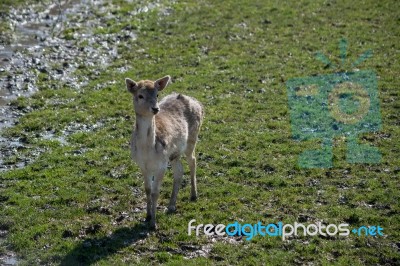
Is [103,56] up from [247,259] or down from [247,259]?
up

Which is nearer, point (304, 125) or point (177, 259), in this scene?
point (177, 259)

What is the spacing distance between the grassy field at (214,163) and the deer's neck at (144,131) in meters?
1.39

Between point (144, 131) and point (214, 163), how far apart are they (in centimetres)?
321

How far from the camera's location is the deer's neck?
11.8 metres

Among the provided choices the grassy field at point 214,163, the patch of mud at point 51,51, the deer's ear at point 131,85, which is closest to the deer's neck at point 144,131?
the deer's ear at point 131,85

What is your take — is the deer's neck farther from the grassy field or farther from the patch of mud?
the patch of mud

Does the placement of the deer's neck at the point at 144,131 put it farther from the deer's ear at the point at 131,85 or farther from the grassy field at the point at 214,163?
the grassy field at the point at 214,163

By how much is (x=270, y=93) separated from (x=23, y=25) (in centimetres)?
875

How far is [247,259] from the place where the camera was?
1103 centimetres

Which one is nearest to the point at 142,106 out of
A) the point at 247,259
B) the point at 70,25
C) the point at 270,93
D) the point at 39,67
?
the point at 247,259

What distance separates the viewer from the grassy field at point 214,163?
11383 mm

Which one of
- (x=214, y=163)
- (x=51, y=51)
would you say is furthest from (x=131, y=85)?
(x=51, y=51)

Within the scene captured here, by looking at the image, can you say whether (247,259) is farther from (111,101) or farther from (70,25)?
(70,25)

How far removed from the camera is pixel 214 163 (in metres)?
14.7
